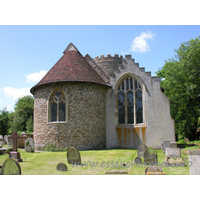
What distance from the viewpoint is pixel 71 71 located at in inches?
703

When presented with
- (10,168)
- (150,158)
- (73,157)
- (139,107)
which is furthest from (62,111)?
(10,168)

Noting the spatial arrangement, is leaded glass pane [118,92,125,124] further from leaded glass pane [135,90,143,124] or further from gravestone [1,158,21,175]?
gravestone [1,158,21,175]

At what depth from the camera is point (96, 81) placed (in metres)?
18.0

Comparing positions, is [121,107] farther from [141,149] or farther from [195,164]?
[195,164]

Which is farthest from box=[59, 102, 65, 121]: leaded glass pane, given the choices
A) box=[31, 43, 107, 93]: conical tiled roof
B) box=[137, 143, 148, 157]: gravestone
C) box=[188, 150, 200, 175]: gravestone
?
box=[188, 150, 200, 175]: gravestone

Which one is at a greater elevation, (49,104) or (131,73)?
(131,73)

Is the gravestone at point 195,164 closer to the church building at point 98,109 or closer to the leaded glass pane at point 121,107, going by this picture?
the church building at point 98,109

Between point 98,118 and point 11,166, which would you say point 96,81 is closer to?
point 98,118

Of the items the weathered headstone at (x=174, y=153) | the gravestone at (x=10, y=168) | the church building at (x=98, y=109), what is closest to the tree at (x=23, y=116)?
the church building at (x=98, y=109)

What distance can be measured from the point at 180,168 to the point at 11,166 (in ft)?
22.2

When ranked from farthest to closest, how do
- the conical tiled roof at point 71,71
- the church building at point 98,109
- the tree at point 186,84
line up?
the tree at point 186,84, the conical tiled roof at point 71,71, the church building at point 98,109

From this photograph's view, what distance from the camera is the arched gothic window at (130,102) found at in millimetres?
18391

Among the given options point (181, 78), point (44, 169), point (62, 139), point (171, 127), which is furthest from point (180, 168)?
point (181, 78)

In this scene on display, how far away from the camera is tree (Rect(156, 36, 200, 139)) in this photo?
66.1ft
